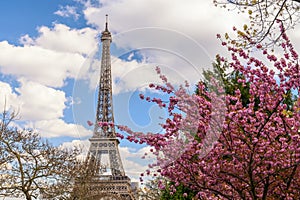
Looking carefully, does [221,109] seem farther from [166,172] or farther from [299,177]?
[299,177]

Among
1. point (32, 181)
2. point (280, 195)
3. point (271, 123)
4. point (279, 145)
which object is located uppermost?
point (32, 181)

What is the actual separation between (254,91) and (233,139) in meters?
1.33

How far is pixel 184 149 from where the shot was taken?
8.24 meters

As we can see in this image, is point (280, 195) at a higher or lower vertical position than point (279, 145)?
lower

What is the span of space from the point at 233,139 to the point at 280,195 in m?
2.23

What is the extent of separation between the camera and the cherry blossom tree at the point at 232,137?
26.5ft

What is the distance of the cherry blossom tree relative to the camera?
26.5 feet

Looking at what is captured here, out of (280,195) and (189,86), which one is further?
(280,195)

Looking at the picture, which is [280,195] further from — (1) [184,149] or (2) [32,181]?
(2) [32,181]

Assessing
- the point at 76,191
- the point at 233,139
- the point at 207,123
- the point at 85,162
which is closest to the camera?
the point at 207,123

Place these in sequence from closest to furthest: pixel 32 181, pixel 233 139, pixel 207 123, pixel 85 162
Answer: pixel 207 123 < pixel 233 139 < pixel 32 181 < pixel 85 162

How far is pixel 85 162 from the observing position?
22703mm

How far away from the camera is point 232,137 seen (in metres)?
8.55

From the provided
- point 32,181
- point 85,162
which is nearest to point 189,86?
point 32,181
